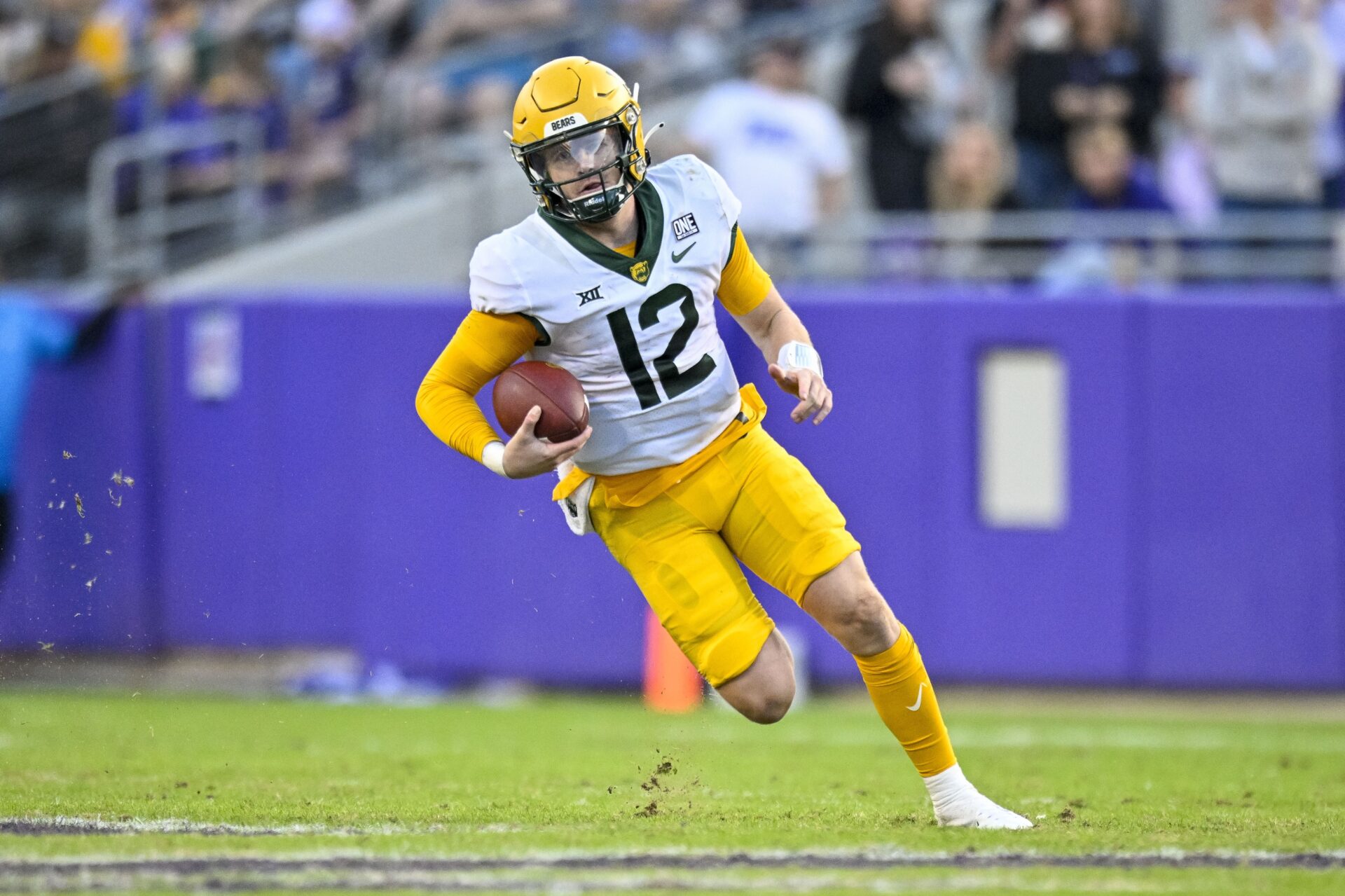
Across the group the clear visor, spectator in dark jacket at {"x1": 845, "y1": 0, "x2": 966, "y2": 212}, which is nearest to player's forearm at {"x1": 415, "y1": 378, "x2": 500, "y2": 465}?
the clear visor

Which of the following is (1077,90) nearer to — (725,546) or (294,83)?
(294,83)

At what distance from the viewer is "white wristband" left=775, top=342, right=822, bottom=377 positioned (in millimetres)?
5168

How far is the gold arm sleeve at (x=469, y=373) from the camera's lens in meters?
5.08

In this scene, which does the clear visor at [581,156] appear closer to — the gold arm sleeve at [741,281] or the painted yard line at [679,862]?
the gold arm sleeve at [741,281]

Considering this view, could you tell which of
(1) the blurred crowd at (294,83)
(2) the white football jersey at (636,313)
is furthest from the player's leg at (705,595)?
(1) the blurred crowd at (294,83)

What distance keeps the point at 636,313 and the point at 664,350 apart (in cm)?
13

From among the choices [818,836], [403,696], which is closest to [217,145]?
[403,696]

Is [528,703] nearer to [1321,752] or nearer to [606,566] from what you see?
[606,566]

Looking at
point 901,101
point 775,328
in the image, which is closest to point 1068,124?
point 901,101

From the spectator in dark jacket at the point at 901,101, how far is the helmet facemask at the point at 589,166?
5315 millimetres

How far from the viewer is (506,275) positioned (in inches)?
197

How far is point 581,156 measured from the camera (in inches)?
198

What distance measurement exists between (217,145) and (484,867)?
305 inches

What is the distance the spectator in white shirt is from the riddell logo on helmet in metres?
4.88
